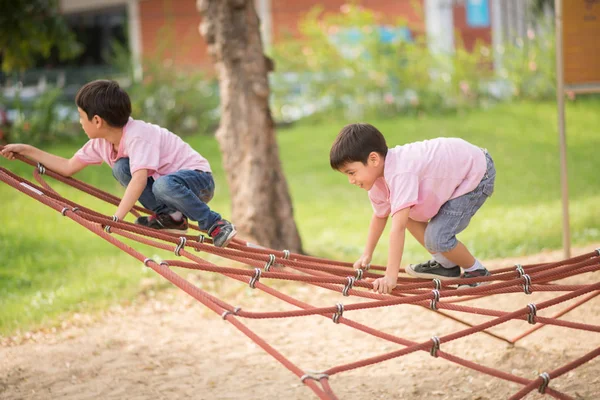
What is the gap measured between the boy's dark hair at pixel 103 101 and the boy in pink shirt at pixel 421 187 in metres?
1.05

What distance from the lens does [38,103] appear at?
11.7 meters

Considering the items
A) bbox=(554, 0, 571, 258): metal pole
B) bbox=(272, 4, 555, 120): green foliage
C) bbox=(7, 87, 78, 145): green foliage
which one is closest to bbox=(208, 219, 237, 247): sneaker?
bbox=(554, 0, 571, 258): metal pole

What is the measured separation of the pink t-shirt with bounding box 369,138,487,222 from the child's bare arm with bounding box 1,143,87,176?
147cm

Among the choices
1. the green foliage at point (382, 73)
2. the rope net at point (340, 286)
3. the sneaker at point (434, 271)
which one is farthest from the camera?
the green foliage at point (382, 73)

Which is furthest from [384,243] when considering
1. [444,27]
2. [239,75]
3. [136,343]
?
[444,27]

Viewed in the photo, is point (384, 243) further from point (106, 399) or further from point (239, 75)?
point (106, 399)

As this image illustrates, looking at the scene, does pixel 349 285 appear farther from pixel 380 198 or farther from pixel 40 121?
pixel 40 121

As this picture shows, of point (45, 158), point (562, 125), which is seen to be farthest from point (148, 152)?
point (562, 125)

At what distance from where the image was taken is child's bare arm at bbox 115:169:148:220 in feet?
11.0

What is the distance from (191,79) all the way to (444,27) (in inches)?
235

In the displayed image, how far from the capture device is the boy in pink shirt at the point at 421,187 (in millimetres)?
3178

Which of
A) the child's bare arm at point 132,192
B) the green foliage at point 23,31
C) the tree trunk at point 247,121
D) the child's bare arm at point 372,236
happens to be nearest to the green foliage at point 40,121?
the green foliage at point 23,31

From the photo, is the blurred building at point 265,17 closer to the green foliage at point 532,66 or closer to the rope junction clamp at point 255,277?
the green foliage at point 532,66

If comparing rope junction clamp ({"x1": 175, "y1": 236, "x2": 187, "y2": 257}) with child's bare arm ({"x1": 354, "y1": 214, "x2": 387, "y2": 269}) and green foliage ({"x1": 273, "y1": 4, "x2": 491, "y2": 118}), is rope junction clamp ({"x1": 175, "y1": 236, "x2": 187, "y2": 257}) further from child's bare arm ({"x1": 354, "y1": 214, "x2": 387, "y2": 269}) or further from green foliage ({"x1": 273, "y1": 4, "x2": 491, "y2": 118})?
green foliage ({"x1": 273, "y1": 4, "x2": 491, "y2": 118})
